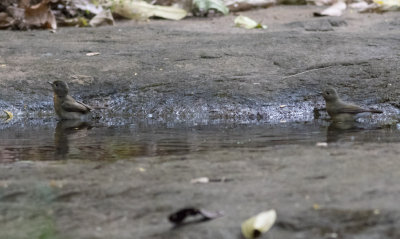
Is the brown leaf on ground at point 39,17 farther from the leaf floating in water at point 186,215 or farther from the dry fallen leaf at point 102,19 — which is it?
the leaf floating in water at point 186,215

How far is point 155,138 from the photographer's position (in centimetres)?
509

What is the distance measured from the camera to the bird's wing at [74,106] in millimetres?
6333

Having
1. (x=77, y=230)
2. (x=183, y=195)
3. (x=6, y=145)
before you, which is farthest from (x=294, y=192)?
(x=6, y=145)

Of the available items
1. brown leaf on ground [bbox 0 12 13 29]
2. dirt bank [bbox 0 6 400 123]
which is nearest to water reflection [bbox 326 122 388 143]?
dirt bank [bbox 0 6 400 123]

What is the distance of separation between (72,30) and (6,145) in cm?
495

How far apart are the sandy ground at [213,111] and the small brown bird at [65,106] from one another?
0.65ft

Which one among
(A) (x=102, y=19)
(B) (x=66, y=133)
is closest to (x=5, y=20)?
(A) (x=102, y=19)

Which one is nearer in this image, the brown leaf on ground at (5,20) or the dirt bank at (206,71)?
the dirt bank at (206,71)

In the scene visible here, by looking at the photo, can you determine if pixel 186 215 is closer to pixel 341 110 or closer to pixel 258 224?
pixel 258 224

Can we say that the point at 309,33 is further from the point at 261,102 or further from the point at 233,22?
the point at 261,102

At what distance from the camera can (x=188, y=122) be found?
6.07 meters

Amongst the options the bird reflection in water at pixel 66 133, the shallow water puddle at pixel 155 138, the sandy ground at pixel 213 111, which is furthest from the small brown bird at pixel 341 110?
the bird reflection in water at pixel 66 133

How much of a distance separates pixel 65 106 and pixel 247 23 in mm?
4297

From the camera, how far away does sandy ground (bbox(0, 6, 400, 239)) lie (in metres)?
2.58
